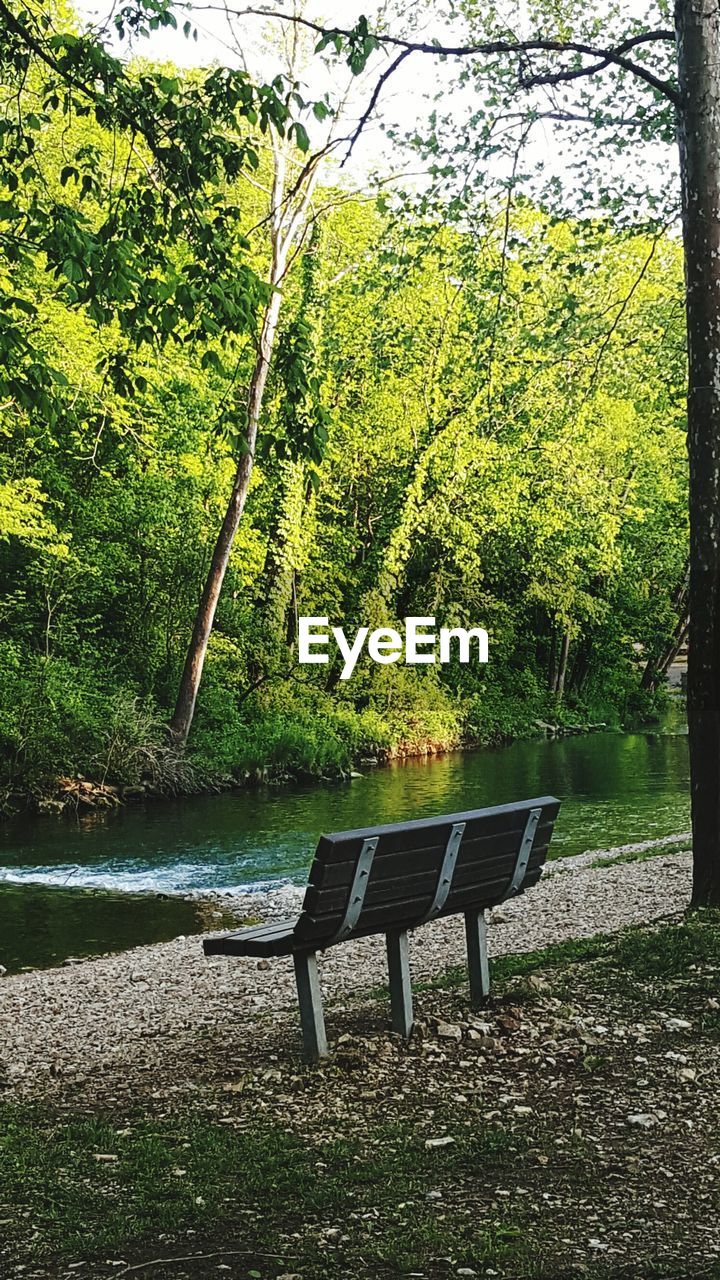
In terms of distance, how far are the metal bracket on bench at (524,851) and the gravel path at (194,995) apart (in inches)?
46.1

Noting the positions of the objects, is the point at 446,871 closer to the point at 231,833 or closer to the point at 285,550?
the point at 231,833

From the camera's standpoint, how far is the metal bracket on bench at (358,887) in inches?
222

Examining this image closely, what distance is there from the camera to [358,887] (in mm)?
5664

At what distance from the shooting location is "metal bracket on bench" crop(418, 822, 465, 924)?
6094 mm

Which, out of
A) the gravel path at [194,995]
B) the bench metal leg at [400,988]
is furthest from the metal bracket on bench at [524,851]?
the gravel path at [194,995]

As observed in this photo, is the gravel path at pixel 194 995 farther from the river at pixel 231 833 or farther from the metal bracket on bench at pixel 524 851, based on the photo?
the river at pixel 231 833

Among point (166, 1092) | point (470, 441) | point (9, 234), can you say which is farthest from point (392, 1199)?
point (470, 441)

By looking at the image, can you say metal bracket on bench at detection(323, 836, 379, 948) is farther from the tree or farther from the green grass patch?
the tree

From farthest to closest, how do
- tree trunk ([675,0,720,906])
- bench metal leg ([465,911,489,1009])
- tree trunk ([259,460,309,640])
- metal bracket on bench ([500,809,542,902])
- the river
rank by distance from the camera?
tree trunk ([259,460,309,640])
the river
tree trunk ([675,0,720,906])
metal bracket on bench ([500,809,542,902])
bench metal leg ([465,911,489,1009])

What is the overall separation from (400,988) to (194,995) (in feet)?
8.84

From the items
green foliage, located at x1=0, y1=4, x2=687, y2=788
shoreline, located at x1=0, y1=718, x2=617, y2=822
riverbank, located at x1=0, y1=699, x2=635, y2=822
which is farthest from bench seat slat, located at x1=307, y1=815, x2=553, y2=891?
riverbank, located at x1=0, y1=699, x2=635, y2=822

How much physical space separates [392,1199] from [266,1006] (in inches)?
134

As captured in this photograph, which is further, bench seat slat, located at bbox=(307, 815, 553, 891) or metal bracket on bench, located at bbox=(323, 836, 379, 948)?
metal bracket on bench, located at bbox=(323, 836, 379, 948)

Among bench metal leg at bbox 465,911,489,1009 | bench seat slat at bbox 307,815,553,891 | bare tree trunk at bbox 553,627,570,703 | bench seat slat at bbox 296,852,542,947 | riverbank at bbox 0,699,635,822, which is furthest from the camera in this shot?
bare tree trunk at bbox 553,627,570,703
